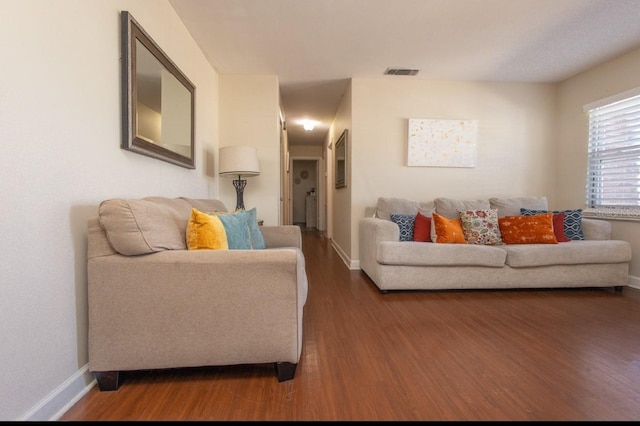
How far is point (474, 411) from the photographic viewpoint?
1102mm

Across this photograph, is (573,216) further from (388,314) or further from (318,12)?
(318,12)

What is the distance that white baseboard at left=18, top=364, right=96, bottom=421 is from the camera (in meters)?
1.00

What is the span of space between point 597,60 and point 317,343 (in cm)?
403

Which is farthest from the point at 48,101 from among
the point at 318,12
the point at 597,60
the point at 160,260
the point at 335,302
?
the point at 597,60

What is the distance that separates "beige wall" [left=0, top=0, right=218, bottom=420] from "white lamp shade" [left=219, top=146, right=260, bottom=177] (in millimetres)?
1375

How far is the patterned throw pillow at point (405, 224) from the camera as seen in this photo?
2.85 m

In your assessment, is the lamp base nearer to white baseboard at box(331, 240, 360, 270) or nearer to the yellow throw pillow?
white baseboard at box(331, 240, 360, 270)

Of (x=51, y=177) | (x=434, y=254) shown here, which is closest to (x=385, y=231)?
(x=434, y=254)

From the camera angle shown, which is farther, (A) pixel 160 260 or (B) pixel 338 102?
(B) pixel 338 102

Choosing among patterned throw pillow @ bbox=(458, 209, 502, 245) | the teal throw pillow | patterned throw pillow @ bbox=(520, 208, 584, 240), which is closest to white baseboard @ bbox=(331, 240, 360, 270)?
patterned throw pillow @ bbox=(458, 209, 502, 245)

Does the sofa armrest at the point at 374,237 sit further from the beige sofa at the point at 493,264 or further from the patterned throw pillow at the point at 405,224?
the patterned throw pillow at the point at 405,224

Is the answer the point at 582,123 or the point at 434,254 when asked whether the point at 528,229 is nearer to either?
the point at 434,254

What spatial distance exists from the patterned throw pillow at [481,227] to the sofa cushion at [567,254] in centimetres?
18

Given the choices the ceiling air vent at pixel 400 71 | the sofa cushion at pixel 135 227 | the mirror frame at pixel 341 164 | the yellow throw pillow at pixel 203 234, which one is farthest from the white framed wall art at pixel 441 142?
the sofa cushion at pixel 135 227
